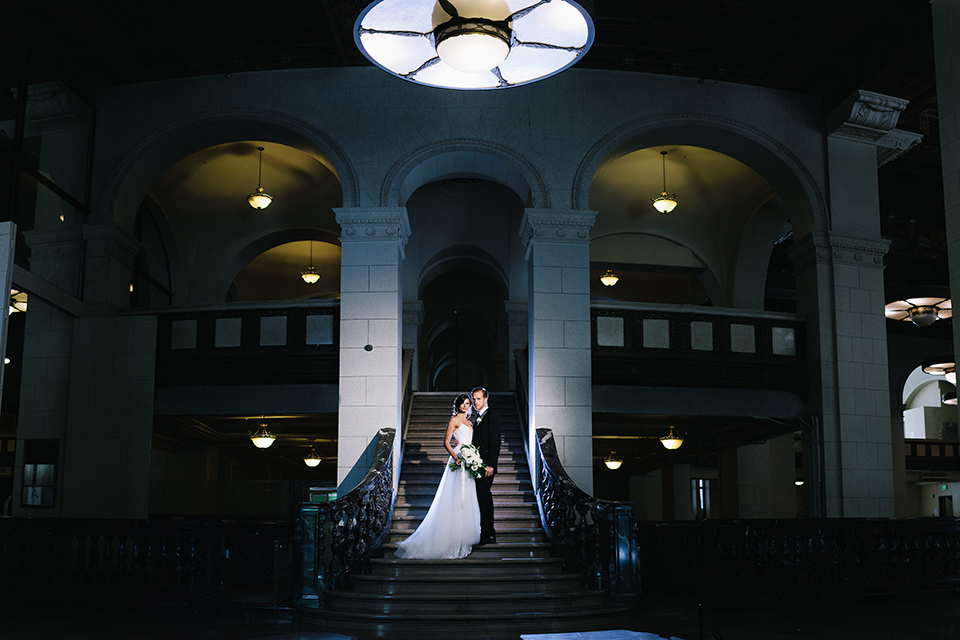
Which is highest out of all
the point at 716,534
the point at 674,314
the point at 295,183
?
the point at 295,183

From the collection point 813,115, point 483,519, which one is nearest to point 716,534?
point 483,519

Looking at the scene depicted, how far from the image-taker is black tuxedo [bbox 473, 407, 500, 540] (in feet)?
33.1

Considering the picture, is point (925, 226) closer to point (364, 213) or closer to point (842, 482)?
point (842, 482)

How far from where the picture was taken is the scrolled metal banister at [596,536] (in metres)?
9.04

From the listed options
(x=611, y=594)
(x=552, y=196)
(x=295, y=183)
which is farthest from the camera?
(x=295, y=183)

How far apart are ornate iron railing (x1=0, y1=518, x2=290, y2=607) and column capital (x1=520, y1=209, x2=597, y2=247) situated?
6.15 m

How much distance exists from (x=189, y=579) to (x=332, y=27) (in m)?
7.94

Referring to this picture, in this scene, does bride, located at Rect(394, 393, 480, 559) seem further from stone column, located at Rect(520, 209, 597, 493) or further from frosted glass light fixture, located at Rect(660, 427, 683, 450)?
frosted glass light fixture, located at Rect(660, 427, 683, 450)

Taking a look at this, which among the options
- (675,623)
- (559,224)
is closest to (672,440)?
(559,224)

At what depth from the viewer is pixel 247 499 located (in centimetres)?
1495

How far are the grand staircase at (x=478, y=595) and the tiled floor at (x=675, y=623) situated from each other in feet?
0.85

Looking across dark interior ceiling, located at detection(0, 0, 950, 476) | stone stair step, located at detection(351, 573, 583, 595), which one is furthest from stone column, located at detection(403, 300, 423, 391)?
stone stair step, located at detection(351, 573, 583, 595)

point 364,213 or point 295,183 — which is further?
point 295,183

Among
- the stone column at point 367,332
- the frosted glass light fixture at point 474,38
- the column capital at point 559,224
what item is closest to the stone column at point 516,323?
the column capital at point 559,224
